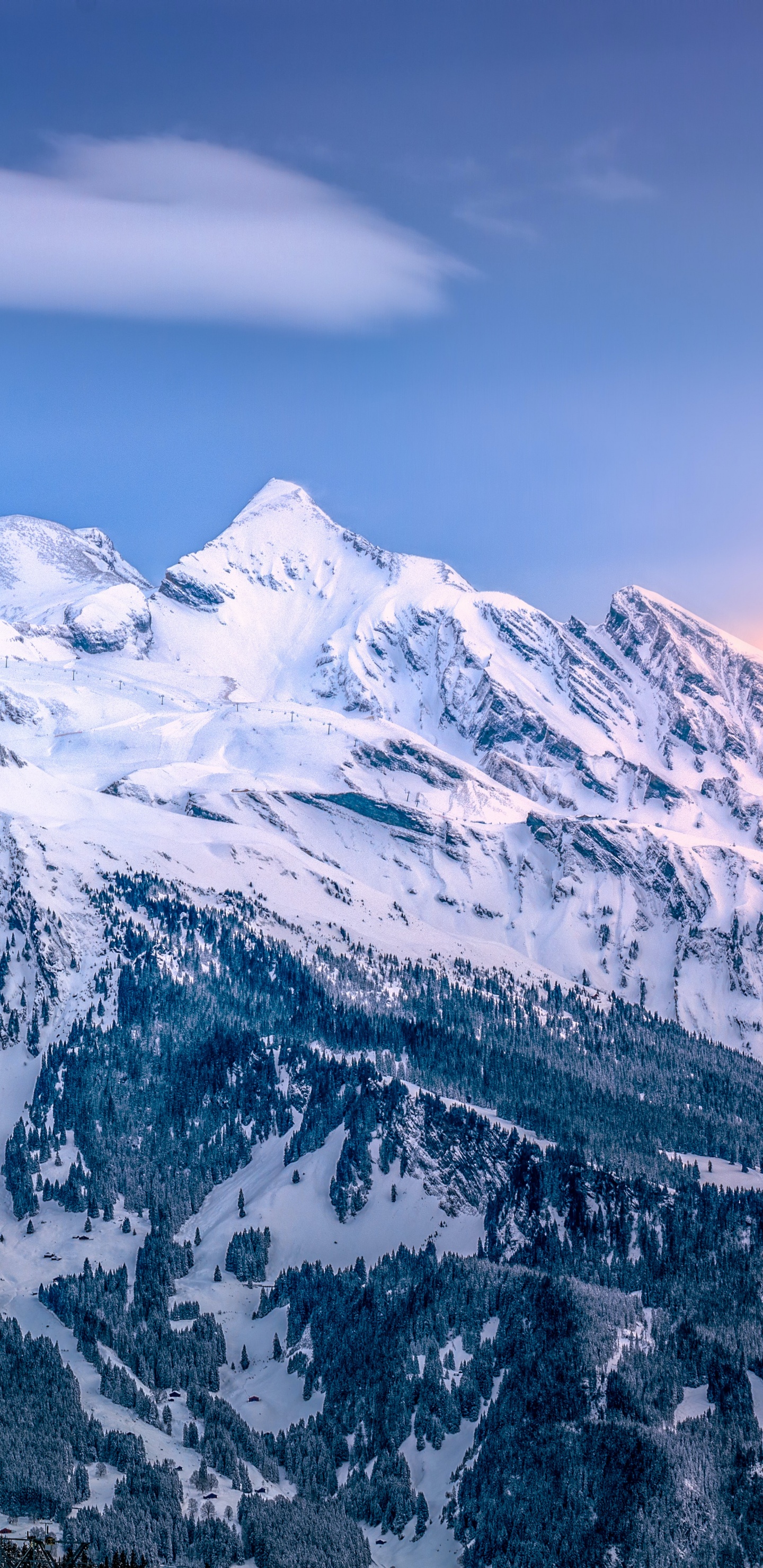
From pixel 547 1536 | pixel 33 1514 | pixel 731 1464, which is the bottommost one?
pixel 33 1514

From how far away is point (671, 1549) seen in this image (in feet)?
624

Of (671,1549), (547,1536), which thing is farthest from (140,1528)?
(671,1549)

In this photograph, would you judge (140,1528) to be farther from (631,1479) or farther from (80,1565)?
(631,1479)

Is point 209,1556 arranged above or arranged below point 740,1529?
below

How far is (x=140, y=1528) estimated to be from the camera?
200m

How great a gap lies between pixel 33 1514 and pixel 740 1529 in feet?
307

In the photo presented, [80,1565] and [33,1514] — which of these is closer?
[80,1565]

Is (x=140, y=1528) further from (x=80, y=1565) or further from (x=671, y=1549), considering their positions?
(x=671, y=1549)

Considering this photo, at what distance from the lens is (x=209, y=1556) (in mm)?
196750

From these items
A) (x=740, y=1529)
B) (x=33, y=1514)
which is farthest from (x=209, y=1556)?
(x=740, y=1529)

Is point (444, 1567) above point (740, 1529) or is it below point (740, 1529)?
below

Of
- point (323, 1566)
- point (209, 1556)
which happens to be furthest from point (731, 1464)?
point (209, 1556)

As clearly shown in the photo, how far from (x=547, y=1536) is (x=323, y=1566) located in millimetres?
29981

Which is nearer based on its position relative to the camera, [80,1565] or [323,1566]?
[80,1565]
